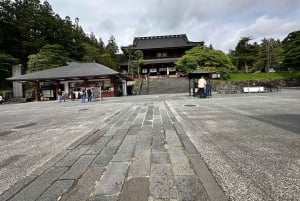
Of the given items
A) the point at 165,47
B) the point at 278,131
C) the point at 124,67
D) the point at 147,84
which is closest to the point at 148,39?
the point at 165,47

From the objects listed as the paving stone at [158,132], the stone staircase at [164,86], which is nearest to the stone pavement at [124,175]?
the paving stone at [158,132]

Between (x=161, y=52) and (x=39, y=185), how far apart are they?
177ft

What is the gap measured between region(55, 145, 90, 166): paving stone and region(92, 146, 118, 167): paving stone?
39 centimetres

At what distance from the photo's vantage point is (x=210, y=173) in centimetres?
347

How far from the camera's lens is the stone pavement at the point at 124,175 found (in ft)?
9.51

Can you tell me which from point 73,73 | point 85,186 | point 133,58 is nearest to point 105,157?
point 85,186

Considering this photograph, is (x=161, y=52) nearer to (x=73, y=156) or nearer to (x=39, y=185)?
(x=73, y=156)

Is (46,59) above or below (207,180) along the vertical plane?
above

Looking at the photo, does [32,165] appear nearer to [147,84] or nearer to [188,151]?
[188,151]

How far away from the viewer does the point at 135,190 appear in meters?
3.00

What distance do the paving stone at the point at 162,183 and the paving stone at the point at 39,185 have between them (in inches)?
53.3

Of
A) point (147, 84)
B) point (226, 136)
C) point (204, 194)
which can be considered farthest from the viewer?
point (147, 84)

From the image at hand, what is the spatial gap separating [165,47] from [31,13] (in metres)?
31.3

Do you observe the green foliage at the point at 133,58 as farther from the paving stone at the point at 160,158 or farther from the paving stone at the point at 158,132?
the paving stone at the point at 160,158
